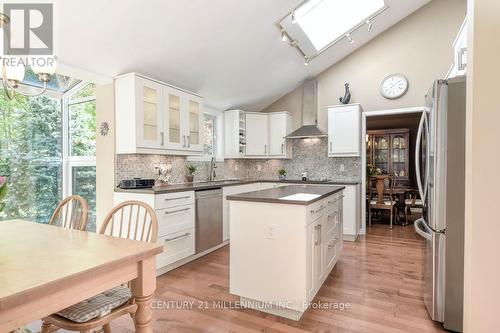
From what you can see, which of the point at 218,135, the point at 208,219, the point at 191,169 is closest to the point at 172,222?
the point at 208,219

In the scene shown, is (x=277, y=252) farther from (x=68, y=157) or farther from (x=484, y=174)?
(x=68, y=157)

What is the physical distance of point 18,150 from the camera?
3.47 metres

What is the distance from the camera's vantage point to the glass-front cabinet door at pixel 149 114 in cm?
318

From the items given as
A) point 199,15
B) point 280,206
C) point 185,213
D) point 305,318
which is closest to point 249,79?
point 199,15

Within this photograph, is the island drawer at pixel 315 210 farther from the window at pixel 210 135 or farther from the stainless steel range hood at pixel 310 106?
the window at pixel 210 135

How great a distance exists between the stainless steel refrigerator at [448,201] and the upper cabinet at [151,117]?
112 inches

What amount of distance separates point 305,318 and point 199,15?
303 centimetres

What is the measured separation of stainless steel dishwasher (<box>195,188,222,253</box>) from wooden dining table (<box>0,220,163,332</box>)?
1.97 meters

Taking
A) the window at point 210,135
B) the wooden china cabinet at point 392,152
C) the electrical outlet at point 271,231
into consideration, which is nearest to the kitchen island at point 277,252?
the electrical outlet at point 271,231

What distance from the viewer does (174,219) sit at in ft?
10.5

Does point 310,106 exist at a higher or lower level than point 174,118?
higher

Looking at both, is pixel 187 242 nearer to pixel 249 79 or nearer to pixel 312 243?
pixel 312 243

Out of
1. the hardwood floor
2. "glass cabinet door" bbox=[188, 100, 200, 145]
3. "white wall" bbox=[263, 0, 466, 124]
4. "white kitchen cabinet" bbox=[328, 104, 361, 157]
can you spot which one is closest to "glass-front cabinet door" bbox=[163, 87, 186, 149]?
"glass cabinet door" bbox=[188, 100, 200, 145]

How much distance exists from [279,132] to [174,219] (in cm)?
298
